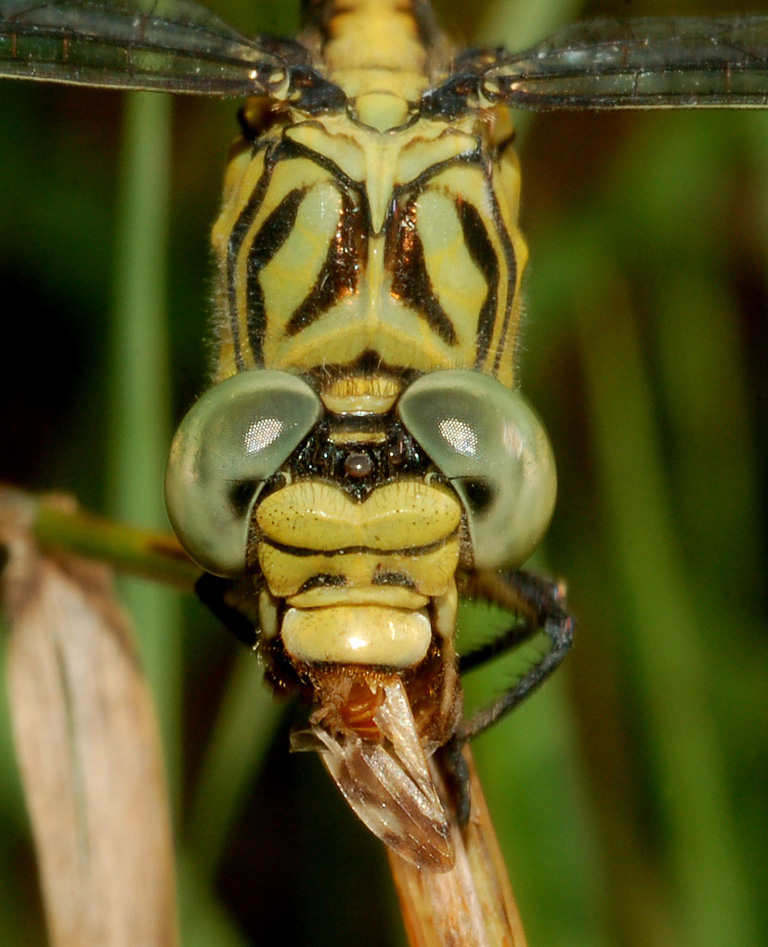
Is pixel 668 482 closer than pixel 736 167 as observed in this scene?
Yes

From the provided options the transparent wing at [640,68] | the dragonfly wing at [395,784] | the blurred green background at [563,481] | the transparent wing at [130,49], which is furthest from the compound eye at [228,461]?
the transparent wing at [640,68]

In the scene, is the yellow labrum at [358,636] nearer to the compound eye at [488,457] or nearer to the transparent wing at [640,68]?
the compound eye at [488,457]

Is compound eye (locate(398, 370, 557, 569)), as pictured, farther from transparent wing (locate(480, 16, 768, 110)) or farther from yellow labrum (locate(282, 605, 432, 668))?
transparent wing (locate(480, 16, 768, 110))

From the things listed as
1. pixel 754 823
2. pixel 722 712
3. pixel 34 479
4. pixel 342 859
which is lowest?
pixel 342 859

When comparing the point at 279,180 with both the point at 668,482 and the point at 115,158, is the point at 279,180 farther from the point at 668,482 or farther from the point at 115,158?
the point at 115,158

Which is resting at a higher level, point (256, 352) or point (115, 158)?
point (115, 158)

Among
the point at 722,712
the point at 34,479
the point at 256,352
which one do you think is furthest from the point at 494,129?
the point at 34,479

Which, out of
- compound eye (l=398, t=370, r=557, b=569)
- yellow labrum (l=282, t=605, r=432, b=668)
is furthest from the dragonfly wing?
compound eye (l=398, t=370, r=557, b=569)
